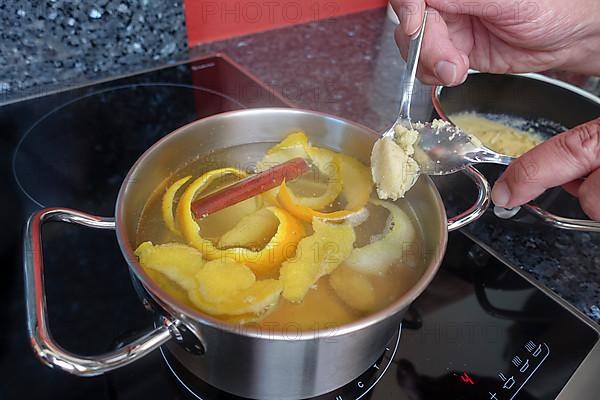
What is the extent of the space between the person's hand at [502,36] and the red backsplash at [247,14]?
0.37 metres

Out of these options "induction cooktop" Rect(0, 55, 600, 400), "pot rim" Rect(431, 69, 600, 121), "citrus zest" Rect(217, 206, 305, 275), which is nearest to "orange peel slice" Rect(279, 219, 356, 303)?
"citrus zest" Rect(217, 206, 305, 275)

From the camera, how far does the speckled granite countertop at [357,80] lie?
0.68 m

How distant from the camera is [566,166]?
56cm

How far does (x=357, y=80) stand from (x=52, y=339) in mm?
749

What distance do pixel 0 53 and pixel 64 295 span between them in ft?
1.51

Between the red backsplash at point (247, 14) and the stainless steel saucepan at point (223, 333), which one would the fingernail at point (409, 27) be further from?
the red backsplash at point (247, 14)

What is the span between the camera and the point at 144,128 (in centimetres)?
82

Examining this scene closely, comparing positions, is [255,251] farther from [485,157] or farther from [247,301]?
[485,157]

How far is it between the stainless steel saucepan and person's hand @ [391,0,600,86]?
0.18 m

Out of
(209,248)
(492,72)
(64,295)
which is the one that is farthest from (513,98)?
(64,295)

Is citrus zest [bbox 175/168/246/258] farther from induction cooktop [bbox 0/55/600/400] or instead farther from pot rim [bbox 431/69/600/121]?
pot rim [bbox 431/69/600/121]

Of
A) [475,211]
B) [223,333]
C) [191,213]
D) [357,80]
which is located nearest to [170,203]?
[191,213]

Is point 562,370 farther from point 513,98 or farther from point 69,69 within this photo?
point 69,69

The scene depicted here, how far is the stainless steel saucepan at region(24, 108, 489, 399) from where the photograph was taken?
398 mm
